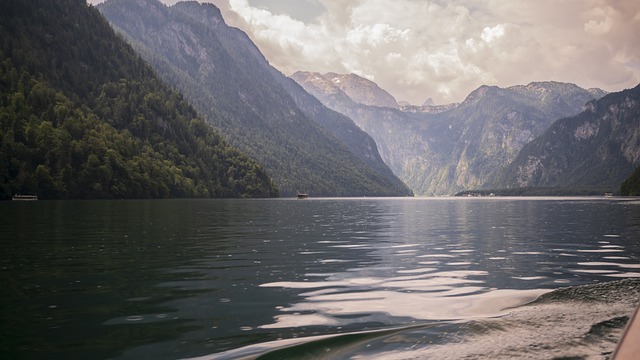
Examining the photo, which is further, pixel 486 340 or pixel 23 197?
pixel 23 197

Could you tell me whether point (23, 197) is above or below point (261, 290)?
above

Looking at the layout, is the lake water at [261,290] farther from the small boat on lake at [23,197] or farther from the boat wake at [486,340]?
the small boat on lake at [23,197]

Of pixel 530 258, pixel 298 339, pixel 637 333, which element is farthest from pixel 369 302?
pixel 530 258

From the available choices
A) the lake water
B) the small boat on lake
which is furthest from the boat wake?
the small boat on lake

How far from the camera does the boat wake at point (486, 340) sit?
11.9 m

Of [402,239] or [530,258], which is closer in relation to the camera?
[530,258]

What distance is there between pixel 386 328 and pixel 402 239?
1289 inches

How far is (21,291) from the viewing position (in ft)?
66.0

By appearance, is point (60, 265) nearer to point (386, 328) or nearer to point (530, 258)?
point (386, 328)

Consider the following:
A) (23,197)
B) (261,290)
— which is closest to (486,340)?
(261,290)

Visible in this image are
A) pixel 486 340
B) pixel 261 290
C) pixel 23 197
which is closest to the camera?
pixel 486 340

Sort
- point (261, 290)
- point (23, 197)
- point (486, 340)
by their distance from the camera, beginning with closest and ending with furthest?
point (486, 340) < point (261, 290) < point (23, 197)

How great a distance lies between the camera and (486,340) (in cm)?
1314

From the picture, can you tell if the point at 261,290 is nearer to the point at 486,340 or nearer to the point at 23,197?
the point at 486,340
